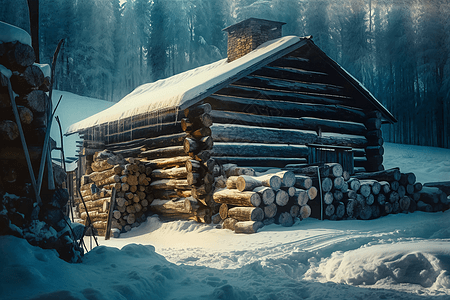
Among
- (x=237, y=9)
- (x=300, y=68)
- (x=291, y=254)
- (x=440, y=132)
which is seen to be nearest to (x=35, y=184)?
(x=291, y=254)

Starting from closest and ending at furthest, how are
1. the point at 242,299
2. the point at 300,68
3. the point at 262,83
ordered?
the point at 242,299 → the point at 262,83 → the point at 300,68

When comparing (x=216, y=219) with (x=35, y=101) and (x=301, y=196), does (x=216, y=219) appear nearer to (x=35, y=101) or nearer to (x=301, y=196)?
(x=301, y=196)

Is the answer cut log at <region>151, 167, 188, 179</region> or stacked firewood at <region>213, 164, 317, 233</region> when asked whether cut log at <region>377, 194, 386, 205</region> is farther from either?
cut log at <region>151, 167, 188, 179</region>

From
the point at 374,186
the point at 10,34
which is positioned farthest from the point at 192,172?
the point at 10,34

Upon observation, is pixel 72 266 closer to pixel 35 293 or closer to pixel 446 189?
pixel 35 293

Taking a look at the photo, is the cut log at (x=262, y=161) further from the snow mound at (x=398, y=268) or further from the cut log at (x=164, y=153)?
the snow mound at (x=398, y=268)

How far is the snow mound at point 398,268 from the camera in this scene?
3.98 meters

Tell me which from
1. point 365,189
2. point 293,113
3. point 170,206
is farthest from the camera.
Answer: point 293,113

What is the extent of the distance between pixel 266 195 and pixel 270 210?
36cm

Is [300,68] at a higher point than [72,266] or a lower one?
higher

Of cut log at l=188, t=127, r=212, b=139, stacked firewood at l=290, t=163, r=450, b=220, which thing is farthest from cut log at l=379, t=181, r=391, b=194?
cut log at l=188, t=127, r=212, b=139

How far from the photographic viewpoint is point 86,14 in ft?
130

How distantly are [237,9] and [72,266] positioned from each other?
129 feet

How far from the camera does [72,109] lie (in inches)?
1371
